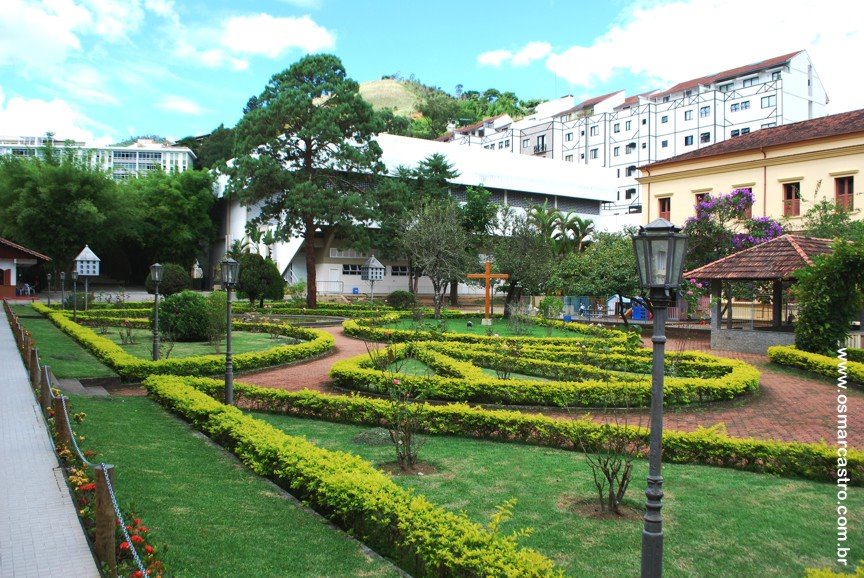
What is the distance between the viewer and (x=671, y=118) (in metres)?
59.2

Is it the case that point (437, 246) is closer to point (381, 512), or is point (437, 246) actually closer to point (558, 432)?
point (558, 432)

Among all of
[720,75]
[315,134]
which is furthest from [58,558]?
[720,75]

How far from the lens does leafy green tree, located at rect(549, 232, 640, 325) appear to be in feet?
76.3

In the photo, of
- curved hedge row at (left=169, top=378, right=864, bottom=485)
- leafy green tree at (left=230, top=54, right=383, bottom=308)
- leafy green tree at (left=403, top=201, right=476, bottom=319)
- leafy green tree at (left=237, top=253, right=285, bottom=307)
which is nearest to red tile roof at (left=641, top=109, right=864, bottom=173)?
leafy green tree at (left=403, top=201, right=476, bottom=319)

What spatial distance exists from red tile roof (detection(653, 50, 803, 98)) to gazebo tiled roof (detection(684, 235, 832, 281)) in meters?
42.9

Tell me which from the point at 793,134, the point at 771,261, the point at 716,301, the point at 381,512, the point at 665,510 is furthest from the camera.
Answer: the point at 793,134

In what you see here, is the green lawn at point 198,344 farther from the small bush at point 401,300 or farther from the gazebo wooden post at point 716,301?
the small bush at point 401,300

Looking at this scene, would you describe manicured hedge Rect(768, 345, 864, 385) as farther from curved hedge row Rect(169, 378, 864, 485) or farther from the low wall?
curved hedge row Rect(169, 378, 864, 485)

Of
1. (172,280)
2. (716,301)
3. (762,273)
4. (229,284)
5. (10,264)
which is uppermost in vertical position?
(10,264)

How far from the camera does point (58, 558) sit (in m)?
4.85

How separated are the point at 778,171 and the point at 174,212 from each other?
133 ft

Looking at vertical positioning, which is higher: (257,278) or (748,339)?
(257,278)

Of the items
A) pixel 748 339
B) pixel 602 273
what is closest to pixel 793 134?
pixel 602 273

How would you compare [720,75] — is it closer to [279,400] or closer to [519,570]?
[279,400]
